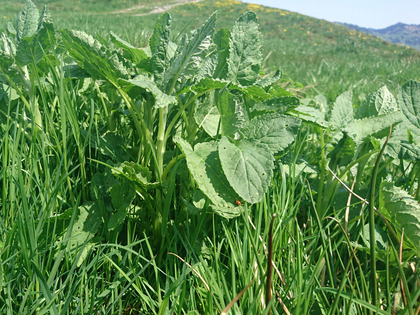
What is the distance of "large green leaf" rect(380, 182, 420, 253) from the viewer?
1012 millimetres

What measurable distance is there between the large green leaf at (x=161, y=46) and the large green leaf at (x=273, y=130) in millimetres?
317

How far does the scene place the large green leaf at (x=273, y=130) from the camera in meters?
1.02

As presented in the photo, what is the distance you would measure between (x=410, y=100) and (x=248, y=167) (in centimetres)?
63

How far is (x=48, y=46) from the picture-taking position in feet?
4.24

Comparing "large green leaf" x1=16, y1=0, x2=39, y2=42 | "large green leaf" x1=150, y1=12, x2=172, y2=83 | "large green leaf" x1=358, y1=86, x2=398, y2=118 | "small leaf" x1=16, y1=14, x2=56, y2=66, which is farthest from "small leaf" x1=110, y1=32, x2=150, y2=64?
"large green leaf" x1=358, y1=86, x2=398, y2=118

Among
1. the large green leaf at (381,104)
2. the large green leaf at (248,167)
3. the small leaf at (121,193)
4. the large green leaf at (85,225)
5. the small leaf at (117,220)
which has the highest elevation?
the large green leaf at (381,104)

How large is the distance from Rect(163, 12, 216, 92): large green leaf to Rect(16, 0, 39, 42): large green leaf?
1.90 ft

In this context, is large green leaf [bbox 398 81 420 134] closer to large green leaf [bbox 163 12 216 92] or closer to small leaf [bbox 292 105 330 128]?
small leaf [bbox 292 105 330 128]

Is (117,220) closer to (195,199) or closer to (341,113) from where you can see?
(195,199)

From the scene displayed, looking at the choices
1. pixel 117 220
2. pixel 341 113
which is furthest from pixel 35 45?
pixel 341 113

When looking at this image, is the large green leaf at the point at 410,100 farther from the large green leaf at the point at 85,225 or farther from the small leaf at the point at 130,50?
the large green leaf at the point at 85,225

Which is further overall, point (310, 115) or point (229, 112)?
point (310, 115)

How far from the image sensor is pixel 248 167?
938 mm

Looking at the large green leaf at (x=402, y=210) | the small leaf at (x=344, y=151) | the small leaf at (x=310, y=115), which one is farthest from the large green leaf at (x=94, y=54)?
the large green leaf at (x=402, y=210)
